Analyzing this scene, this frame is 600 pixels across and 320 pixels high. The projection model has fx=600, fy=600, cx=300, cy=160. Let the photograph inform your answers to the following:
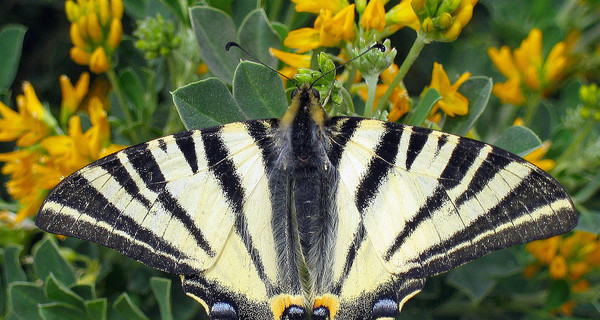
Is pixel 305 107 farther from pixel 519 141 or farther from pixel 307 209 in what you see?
pixel 519 141

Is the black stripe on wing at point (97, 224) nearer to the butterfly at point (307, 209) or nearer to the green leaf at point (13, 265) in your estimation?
the butterfly at point (307, 209)

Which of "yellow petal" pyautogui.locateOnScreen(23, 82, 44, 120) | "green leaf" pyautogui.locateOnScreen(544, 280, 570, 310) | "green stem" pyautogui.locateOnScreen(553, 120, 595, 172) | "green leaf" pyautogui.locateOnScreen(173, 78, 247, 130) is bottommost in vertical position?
"green leaf" pyautogui.locateOnScreen(544, 280, 570, 310)

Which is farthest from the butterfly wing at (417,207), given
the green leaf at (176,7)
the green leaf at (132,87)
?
the green leaf at (132,87)

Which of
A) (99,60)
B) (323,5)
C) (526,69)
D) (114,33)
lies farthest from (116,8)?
(526,69)

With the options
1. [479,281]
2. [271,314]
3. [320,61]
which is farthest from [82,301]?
[479,281]

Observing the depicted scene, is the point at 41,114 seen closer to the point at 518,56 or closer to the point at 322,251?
the point at 322,251

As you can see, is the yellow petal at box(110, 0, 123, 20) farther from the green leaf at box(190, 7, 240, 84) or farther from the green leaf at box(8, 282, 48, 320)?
the green leaf at box(8, 282, 48, 320)

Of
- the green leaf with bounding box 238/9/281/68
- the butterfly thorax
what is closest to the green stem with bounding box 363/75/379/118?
the butterfly thorax
